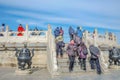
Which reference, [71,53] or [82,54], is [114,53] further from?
[71,53]

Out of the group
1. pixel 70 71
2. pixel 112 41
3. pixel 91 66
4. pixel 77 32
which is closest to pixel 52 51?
pixel 70 71

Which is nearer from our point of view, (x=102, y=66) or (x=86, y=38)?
(x=102, y=66)

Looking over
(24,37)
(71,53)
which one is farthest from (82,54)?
(24,37)

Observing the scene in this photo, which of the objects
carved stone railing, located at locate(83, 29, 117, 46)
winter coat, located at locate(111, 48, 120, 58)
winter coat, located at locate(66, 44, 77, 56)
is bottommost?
winter coat, located at locate(111, 48, 120, 58)

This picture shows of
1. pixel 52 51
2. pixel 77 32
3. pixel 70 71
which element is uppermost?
pixel 77 32

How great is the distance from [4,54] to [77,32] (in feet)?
21.4

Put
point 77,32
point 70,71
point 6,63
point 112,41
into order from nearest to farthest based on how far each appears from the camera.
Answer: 1. point 70,71
2. point 77,32
3. point 6,63
4. point 112,41

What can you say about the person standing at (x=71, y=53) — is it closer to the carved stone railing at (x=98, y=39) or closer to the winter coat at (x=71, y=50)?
the winter coat at (x=71, y=50)

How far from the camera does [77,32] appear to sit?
64.3 feet

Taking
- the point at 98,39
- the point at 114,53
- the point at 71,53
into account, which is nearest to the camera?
the point at 71,53

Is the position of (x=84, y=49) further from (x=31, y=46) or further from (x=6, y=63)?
(x=6, y=63)

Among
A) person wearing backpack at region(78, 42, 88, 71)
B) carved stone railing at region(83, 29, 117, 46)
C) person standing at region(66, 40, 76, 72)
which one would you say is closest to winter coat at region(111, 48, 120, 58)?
carved stone railing at region(83, 29, 117, 46)

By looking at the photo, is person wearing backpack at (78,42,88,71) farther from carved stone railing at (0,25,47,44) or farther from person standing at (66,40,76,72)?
carved stone railing at (0,25,47,44)

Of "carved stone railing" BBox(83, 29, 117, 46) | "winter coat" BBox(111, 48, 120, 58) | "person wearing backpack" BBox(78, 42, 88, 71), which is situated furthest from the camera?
"carved stone railing" BBox(83, 29, 117, 46)
